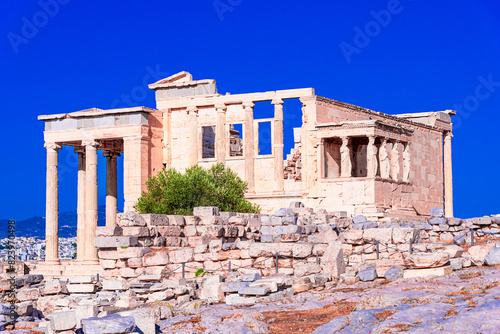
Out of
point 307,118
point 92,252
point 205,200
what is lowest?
point 92,252

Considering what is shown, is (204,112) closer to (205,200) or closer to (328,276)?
(205,200)

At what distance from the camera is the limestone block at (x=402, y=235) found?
20.5 meters

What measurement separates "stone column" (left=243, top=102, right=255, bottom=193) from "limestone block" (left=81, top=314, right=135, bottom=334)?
24.5 m

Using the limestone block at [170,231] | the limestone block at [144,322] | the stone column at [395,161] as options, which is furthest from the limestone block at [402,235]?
the stone column at [395,161]

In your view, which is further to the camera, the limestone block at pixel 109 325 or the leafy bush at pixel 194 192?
the leafy bush at pixel 194 192

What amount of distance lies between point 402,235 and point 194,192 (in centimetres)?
1440

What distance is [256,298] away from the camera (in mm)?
15828

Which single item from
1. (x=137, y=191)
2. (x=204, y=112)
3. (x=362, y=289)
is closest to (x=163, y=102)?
(x=204, y=112)

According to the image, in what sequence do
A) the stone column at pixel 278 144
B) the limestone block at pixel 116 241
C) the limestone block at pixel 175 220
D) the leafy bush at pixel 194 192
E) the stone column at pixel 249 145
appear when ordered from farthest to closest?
1. the stone column at pixel 249 145
2. the stone column at pixel 278 144
3. the leafy bush at pixel 194 192
4. the limestone block at pixel 175 220
5. the limestone block at pixel 116 241

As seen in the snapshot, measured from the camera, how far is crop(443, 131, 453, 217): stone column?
138 ft

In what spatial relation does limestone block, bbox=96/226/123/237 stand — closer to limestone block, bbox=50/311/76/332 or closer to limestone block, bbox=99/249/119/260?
limestone block, bbox=99/249/119/260

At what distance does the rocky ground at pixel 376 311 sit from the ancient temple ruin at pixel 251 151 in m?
18.0

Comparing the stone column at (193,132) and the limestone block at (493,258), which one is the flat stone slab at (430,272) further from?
the stone column at (193,132)

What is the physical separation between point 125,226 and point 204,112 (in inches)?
654
